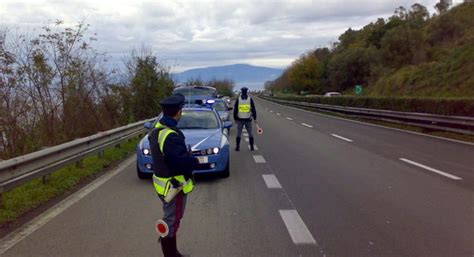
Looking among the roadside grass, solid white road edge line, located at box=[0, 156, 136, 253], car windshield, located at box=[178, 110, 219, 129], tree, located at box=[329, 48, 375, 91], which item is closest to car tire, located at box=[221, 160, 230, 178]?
car windshield, located at box=[178, 110, 219, 129]

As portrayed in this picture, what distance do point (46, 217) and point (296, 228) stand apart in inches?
132

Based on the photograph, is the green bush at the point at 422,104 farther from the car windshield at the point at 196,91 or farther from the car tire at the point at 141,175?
the car tire at the point at 141,175

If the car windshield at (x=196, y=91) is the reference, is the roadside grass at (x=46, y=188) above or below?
below

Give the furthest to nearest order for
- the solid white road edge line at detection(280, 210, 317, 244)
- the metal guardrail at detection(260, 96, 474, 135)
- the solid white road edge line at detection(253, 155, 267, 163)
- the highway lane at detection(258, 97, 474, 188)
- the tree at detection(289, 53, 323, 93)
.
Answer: the tree at detection(289, 53, 323, 93), the metal guardrail at detection(260, 96, 474, 135), the solid white road edge line at detection(253, 155, 267, 163), the highway lane at detection(258, 97, 474, 188), the solid white road edge line at detection(280, 210, 317, 244)

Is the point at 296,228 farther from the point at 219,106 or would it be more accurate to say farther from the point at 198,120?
the point at 219,106

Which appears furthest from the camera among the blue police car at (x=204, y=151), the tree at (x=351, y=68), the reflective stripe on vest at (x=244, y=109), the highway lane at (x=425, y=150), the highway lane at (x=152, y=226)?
the tree at (x=351, y=68)

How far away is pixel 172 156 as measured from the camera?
4.24 m

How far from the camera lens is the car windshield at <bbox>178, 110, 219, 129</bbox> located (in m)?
10.7

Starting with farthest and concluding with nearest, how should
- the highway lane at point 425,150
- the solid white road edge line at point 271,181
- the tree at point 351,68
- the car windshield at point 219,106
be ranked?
the tree at point 351,68 < the car windshield at point 219,106 < the highway lane at point 425,150 < the solid white road edge line at point 271,181

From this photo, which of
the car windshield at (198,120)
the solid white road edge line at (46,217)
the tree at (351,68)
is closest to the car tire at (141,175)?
the solid white road edge line at (46,217)

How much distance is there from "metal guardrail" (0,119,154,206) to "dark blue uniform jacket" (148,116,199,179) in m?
3.13

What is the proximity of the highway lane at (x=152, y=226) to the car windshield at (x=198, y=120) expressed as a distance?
90.6 inches

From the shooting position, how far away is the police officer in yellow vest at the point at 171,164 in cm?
427

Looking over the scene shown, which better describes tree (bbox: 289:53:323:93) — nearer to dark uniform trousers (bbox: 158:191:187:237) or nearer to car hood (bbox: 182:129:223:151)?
car hood (bbox: 182:129:223:151)
